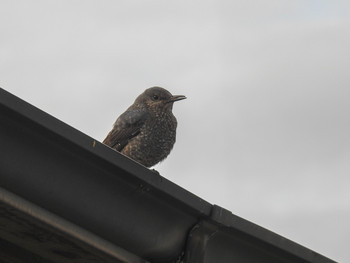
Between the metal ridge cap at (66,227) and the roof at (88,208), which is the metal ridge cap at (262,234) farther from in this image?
the metal ridge cap at (66,227)

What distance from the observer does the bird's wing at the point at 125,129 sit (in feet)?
22.1

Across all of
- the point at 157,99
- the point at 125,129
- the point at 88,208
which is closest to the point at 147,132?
the point at 125,129

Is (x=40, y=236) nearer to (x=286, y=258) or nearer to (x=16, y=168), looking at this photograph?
(x=16, y=168)

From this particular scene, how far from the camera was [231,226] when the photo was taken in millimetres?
3297

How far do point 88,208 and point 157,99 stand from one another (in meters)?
4.31

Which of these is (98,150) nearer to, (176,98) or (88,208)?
(88,208)

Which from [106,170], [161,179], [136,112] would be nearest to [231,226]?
[161,179]

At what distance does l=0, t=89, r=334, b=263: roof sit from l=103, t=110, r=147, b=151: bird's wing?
333 cm

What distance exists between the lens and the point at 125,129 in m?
6.77

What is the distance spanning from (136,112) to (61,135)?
14.1 feet

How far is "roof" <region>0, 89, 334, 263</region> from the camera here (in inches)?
108

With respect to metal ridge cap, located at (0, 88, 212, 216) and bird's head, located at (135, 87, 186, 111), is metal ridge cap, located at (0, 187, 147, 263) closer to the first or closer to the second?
metal ridge cap, located at (0, 88, 212, 216)

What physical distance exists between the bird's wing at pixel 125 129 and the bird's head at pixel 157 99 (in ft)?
0.54

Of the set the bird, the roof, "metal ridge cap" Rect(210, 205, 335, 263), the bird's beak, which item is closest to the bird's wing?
the bird
